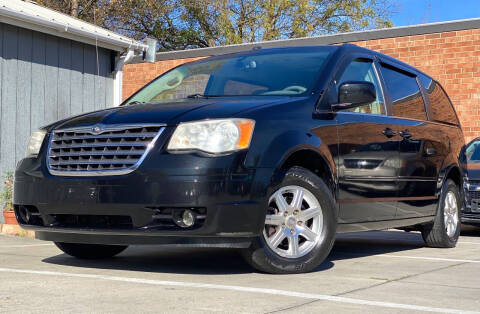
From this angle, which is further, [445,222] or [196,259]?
[445,222]

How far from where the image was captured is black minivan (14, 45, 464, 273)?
4750mm

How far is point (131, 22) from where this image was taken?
33250mm

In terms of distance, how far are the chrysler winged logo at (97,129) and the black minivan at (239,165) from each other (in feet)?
0.03

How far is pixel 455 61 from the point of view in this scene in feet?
45.3

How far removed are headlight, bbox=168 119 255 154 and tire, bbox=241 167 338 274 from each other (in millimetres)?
445

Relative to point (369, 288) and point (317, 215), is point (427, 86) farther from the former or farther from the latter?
point (369, 288)

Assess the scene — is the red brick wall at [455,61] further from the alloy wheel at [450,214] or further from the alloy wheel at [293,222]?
the alloy wheel at [293,222]

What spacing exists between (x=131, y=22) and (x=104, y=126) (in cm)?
2900

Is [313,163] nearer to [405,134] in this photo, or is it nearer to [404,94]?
[405,134]

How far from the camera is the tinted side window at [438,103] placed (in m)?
7.80

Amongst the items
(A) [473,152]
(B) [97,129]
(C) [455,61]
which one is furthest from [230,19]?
(B) [97,129]

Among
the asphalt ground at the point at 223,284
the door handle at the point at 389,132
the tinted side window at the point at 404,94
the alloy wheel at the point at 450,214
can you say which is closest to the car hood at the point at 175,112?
the asphalt ground at the point at 223,284

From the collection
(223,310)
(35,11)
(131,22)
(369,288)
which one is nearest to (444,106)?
(369,288)

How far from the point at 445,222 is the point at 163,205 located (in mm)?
3885
